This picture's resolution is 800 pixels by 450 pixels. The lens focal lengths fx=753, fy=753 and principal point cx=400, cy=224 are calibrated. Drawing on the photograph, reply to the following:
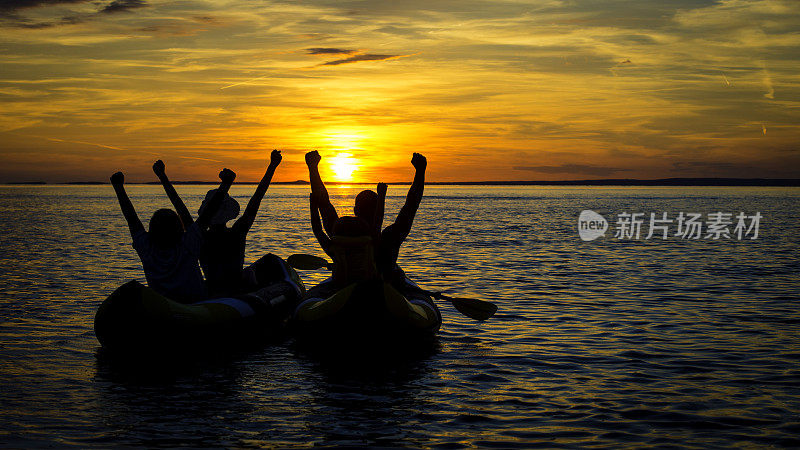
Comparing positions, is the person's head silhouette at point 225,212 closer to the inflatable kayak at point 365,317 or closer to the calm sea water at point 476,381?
the inflatable kayak at point 365,317

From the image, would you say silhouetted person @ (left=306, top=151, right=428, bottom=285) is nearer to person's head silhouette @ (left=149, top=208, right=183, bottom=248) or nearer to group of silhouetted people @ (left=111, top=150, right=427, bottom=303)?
group of silhouetted people @ (left=111, top=150, right=427, bottom=303)

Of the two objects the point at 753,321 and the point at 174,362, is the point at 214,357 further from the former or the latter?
the point at 753,321

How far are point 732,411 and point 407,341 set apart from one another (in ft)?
14.2

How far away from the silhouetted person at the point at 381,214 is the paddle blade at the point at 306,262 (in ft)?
5.72

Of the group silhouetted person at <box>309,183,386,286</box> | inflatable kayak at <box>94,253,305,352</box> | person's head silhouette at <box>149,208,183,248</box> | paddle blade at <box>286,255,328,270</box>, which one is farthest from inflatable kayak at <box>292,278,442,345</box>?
paddle blade at <box>286,255,328,270</box>

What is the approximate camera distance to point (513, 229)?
4122 centimetres

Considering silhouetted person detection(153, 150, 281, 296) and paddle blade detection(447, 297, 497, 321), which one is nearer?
silhouetted person detection(153, 150, 281, 296)

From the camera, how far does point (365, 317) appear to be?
33.4ft

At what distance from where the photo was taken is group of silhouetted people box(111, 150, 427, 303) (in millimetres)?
9828

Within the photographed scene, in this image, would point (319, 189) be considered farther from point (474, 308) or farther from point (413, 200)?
point (474, 308)

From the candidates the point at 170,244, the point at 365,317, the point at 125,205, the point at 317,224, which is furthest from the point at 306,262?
the point at 125,205

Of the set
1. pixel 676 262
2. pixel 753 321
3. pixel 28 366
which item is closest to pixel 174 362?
pixel 28 366

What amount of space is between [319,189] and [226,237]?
60.7 inches

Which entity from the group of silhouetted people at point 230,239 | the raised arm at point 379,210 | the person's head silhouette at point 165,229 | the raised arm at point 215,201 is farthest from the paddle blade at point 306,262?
the person's head silhouette at point 165,229
